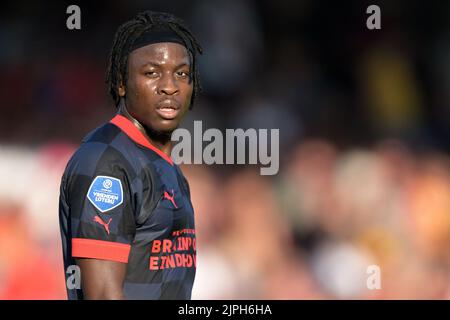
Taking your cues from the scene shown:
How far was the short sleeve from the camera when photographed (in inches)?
92.9

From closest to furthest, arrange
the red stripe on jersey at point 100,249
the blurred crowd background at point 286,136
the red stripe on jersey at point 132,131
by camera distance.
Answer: the red stripe on jersey at point 100,249, the red stripe on jersey at point 132,131, the blurred crowd background at point 286,136

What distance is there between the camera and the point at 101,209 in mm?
2363

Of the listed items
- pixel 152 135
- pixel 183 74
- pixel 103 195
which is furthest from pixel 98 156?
pixel 183 74

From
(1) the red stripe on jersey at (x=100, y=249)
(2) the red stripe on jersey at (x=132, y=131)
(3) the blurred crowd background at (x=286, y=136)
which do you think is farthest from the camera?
(3) the blurred crowd background at (x=286, y=136)

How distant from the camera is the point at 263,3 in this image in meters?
6.95

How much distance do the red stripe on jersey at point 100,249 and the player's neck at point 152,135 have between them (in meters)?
0.48

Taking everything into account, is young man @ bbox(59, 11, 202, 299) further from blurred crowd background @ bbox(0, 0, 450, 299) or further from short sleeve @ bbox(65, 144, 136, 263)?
blurred crowd background @ bbox(0, 0, 450, 299)

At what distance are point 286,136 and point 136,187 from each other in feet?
14.2

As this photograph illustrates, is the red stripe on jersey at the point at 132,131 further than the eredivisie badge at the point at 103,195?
Yes

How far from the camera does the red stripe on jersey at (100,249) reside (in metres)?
2.35

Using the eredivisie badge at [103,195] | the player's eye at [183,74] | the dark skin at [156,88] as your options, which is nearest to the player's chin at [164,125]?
the dark skin at [156,88]

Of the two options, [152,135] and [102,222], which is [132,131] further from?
[102,222]

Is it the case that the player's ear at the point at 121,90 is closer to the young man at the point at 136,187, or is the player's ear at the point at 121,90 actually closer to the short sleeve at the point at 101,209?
the young man at the point at 136,187

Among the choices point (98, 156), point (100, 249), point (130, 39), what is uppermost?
point (130, 39)
